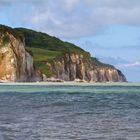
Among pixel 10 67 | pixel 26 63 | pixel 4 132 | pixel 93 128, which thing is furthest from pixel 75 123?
pixel 26 63

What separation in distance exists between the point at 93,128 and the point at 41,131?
3.26 metres

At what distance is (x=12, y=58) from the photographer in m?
174

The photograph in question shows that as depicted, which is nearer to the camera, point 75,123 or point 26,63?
point 75,123

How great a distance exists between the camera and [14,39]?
590 feet

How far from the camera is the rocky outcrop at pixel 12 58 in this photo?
570ft

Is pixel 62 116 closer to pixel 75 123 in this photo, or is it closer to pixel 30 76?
pixel 75 123

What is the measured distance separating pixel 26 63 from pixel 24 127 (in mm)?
158508

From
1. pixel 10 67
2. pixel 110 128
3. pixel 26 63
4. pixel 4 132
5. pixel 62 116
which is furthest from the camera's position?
pixel 26 63

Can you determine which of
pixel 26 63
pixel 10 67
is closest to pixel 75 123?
pixel 10 67

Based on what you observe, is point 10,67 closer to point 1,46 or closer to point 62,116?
point 1,46

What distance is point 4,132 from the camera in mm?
28703

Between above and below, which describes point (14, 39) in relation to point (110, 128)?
above

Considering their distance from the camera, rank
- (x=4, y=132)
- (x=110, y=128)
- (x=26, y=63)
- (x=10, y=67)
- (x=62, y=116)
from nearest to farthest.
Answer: (x=4, y=132) → (x=110, y=128) → (x=62, y=116) → (x=10, y=67) → (x=26, y=63)

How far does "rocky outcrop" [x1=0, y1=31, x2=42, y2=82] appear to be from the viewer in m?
174
